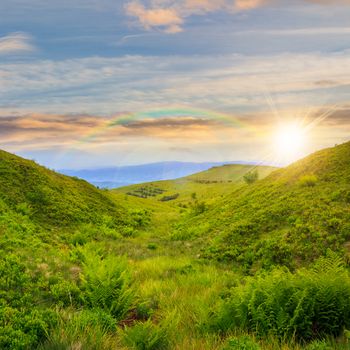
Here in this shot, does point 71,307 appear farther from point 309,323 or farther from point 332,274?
point 332,274

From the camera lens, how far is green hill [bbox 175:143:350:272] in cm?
1455

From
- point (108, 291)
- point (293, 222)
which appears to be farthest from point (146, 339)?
point (293, 222)

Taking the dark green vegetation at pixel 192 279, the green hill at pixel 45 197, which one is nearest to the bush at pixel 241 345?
the dark green vegetation at pixel 192 279

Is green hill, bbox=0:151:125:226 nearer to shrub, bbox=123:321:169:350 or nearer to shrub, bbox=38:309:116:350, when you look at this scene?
shrub, bbox=38:309:116:350

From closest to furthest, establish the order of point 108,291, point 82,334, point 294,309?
point 82,334 < point 294,309 < point 108,291

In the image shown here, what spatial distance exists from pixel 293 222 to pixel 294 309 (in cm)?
1105

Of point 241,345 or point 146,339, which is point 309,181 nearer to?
point 241,345

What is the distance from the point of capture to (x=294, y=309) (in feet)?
24.8

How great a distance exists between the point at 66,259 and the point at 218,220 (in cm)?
1498

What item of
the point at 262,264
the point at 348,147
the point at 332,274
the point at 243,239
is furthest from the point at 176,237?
the point at 332,274

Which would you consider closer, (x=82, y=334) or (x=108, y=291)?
(x=82, y=334)

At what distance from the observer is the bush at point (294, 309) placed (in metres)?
7.16

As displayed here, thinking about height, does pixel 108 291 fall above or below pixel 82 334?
above

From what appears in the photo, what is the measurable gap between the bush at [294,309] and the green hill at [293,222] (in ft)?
19.9
